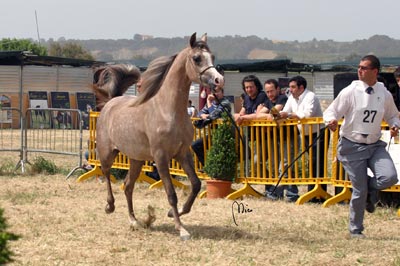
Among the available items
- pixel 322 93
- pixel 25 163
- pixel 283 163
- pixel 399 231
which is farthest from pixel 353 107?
pixel 322 93

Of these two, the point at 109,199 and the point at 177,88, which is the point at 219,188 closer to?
the point at 109,199

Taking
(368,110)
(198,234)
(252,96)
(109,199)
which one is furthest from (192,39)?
(252,96)

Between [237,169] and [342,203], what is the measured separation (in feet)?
6.16

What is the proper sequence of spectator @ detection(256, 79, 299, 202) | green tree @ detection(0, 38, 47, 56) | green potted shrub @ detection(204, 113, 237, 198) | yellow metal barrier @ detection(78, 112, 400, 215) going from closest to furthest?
1. yellow metal barrier @ detection(78, 112, 400, 215)
2. spectator @ detection(256, 79, 299, 202)
3. green potted shrub @ detection(204, 113, 237, 198)
4. green tree @ detection(0, 38, 47, 56)

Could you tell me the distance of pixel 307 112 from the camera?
12516 mm

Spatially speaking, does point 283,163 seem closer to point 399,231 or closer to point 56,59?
point 399,231

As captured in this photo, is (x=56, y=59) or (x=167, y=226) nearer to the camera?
(x=167, y=226)

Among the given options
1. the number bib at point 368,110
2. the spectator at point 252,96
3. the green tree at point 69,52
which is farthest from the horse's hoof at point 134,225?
the green tree at point 69,52

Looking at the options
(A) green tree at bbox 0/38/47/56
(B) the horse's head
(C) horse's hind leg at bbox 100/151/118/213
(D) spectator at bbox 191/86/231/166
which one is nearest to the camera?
(B) the horse's head

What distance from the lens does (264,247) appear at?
887cm

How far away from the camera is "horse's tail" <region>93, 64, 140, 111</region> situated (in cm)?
1229

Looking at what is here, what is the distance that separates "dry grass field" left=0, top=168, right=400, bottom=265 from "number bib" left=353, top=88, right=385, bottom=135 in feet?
4.11

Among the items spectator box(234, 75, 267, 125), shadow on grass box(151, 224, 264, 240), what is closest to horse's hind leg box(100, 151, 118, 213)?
shadow on grass box(151, 224, 264, 240)

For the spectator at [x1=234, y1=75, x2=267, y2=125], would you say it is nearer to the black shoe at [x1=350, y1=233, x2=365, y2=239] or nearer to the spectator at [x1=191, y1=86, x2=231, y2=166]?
the spectator at [x1=191, y1=86, x2=231, y2=166]
